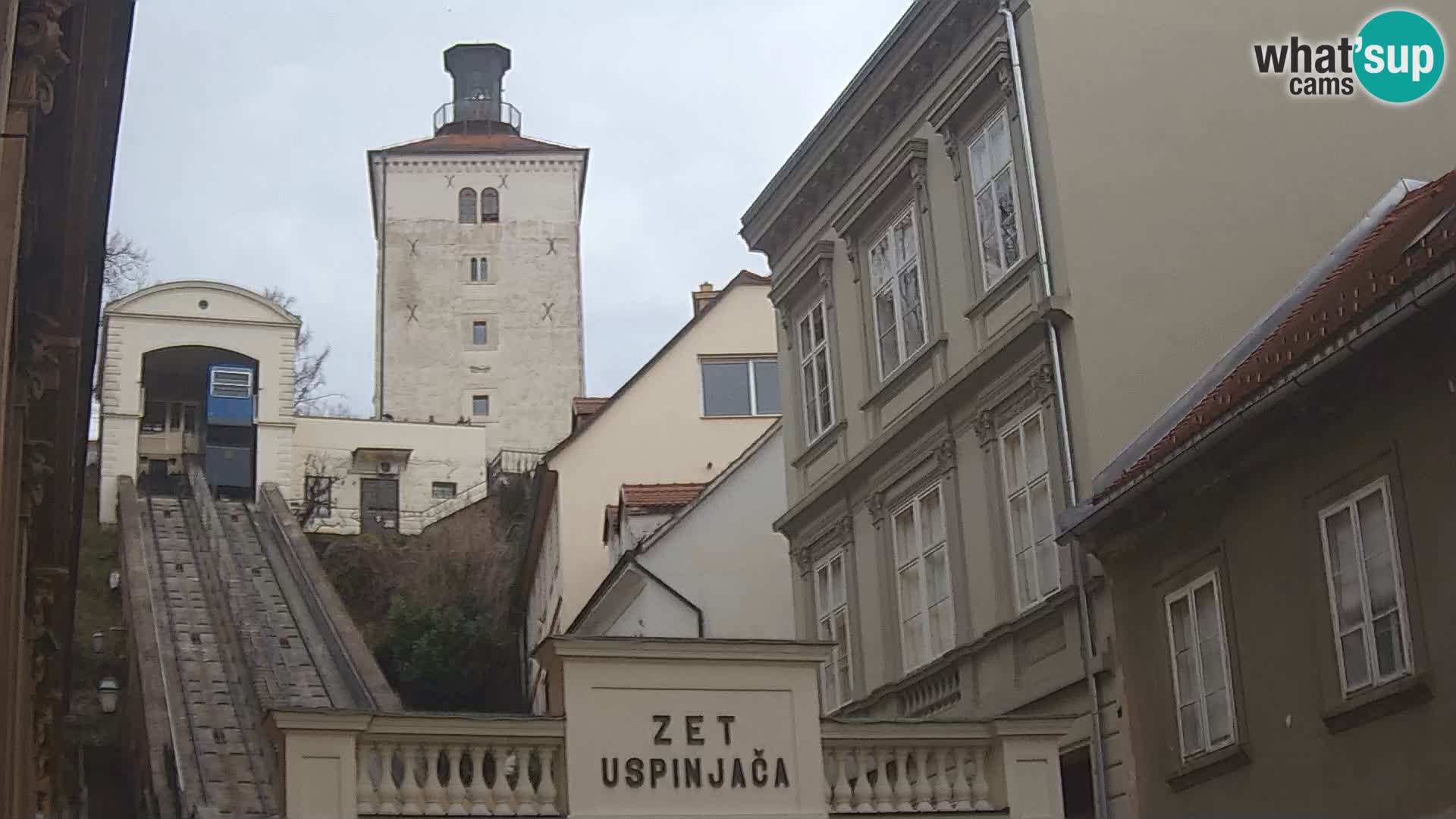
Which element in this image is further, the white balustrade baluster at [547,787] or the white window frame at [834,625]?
the white window frame at [834,625]

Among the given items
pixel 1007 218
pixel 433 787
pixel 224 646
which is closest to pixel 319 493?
pixel 224 646

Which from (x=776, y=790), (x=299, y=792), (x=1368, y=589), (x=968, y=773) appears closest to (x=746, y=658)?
(x=776, y=790)

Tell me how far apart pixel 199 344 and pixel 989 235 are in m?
45.1

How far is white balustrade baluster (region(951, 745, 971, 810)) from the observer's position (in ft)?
50.9

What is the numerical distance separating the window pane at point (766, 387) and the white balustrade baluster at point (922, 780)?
23462mm

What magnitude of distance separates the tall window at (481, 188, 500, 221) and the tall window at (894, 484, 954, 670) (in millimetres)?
63597

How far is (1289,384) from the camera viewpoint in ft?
47.3

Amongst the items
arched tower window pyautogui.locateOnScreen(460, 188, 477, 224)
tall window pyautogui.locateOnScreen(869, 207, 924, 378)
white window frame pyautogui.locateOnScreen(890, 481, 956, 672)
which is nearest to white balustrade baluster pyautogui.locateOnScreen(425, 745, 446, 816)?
white window frame pyautogui.locateOnScreen(890, 481, 956, 672)

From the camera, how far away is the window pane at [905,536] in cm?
2206

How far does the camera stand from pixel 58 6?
36.7 feet

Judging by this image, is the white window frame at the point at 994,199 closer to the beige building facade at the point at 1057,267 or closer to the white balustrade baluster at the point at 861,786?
the beige building facade at the point at 1057,267

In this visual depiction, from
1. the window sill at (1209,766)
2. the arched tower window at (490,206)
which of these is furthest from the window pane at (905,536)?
the arched tower window at (490,206)

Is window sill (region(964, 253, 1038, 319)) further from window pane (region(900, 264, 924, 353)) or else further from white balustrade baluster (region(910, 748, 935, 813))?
white balustrade baluster (region(910, 748, 935, 813))

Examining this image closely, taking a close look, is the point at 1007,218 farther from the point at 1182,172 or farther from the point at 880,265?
the point at 880,265
